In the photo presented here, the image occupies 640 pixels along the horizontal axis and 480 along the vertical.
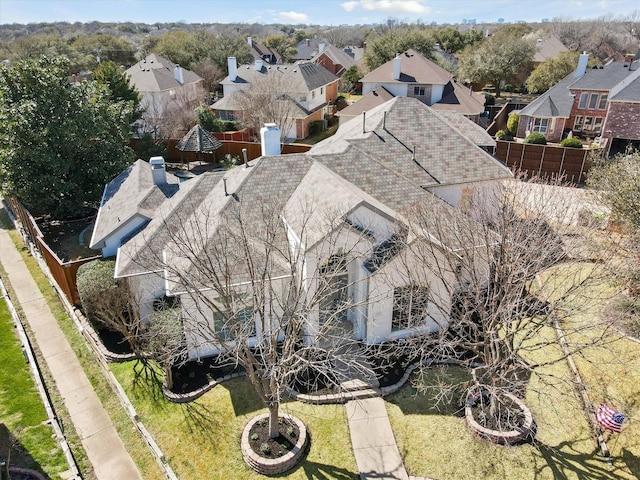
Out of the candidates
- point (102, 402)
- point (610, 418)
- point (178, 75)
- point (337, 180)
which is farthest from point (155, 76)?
point (610, 418)

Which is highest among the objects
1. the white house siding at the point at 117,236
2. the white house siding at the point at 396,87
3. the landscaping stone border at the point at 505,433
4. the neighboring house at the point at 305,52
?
the neighboring house at the point at 305,52

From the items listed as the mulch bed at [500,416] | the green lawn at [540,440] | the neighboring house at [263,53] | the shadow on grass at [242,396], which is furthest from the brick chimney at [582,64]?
the neighboring house at [263,53]

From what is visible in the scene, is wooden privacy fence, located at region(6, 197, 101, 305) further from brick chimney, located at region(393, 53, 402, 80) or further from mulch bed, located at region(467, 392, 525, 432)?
brick chimney, located at region(393, 53, 402, 80)

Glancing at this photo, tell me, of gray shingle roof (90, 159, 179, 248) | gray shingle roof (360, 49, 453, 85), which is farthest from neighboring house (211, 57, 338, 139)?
gray shingle roof (90, 159, 179, 248)

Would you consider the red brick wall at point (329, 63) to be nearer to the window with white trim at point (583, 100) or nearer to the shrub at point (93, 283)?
the window with white trim at point (583, 100)

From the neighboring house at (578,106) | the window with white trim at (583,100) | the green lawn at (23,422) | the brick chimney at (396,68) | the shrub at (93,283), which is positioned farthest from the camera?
the brick chimney at (396,68)

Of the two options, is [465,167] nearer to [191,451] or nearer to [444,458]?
[444,458]
